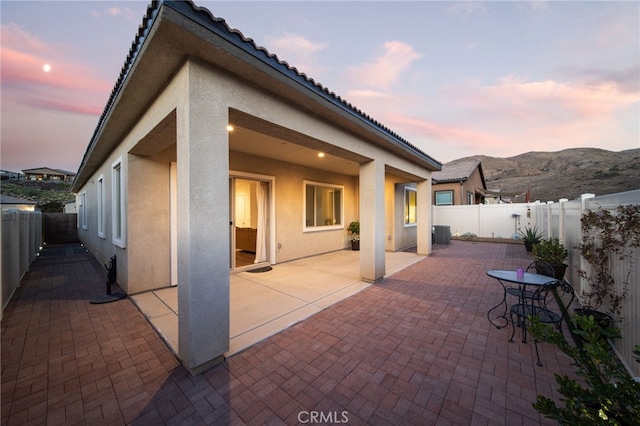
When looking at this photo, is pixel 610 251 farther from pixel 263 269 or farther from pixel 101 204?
pixel 101 204

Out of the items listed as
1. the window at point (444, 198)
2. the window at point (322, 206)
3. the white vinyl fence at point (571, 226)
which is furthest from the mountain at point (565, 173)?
the window at point (322, 206)

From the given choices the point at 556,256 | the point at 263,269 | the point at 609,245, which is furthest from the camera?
the point at 263,269

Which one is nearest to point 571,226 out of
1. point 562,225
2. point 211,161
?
point 562,225

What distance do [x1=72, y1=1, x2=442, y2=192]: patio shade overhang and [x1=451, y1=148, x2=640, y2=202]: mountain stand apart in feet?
82.2

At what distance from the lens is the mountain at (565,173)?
29.7 m

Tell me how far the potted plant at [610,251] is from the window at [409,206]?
6.90m

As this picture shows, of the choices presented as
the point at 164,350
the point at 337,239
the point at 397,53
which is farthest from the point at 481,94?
the point at 164,350

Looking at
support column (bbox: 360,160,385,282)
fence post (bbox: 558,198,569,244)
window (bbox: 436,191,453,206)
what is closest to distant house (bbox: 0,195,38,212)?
support column (bbox: 360,160,385,282)

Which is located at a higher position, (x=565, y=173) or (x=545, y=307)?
(x=565, y=173)

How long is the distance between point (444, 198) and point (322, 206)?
11.8 meters

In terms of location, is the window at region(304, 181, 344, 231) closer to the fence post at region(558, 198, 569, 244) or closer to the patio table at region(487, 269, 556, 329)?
the patio table at region(487, 269, 556, 329)

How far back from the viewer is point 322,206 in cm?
912

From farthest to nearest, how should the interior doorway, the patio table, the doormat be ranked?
the doormat
the interior doorway
the patio table

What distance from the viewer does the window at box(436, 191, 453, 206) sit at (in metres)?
16.6
